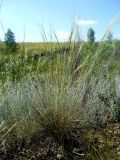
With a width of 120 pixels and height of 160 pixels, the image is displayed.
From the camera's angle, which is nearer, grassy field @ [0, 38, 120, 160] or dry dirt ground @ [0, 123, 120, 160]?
dry dirt ground @ [0, 123, 120, 160]

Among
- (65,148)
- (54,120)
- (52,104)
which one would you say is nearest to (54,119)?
(54,120)

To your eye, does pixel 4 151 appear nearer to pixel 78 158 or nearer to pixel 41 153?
pixel 41 153

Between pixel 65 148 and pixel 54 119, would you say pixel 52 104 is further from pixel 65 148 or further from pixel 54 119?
pixel 65 148

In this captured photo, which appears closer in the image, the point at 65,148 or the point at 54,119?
the point at 65,148

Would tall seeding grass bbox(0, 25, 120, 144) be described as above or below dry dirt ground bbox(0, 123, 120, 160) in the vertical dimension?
above

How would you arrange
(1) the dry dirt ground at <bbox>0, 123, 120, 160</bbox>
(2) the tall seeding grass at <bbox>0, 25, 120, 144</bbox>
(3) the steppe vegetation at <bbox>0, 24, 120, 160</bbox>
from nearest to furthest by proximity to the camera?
(1) the dry dirt ground at <bbox>0, 123, 120, 160</bbox> < (3) the steppe vegetation at <bbox>0, 24, 120, 160</bbox> < (2) the tall seeding grass at <bbox>0, 25, 120, 144</bbox>

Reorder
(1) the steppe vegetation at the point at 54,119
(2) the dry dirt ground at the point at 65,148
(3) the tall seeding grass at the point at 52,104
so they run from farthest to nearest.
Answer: (3) the tall seeding grass at the point at 52,104 → (1) the steppe vegetation at the point at 54,119 → (2) the dry dirt ground at the point at 65,148

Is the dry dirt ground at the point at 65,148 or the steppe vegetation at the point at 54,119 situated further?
the steppe vegetation at the point at 54,119

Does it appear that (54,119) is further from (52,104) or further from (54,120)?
(52,104)

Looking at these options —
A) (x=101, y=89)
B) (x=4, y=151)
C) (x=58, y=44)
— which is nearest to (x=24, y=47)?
(x=58, y=44)

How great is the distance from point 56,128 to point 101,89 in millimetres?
1193

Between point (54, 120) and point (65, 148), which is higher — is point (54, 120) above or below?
above

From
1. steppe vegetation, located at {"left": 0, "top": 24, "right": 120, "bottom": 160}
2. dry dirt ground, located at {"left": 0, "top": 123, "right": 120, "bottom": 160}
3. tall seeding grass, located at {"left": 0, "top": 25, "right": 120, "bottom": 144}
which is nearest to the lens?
dry dirt ground, located at {"left": 0, "top": 123, "right": 120, "bottom": 160}

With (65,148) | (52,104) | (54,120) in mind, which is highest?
(52,104)
